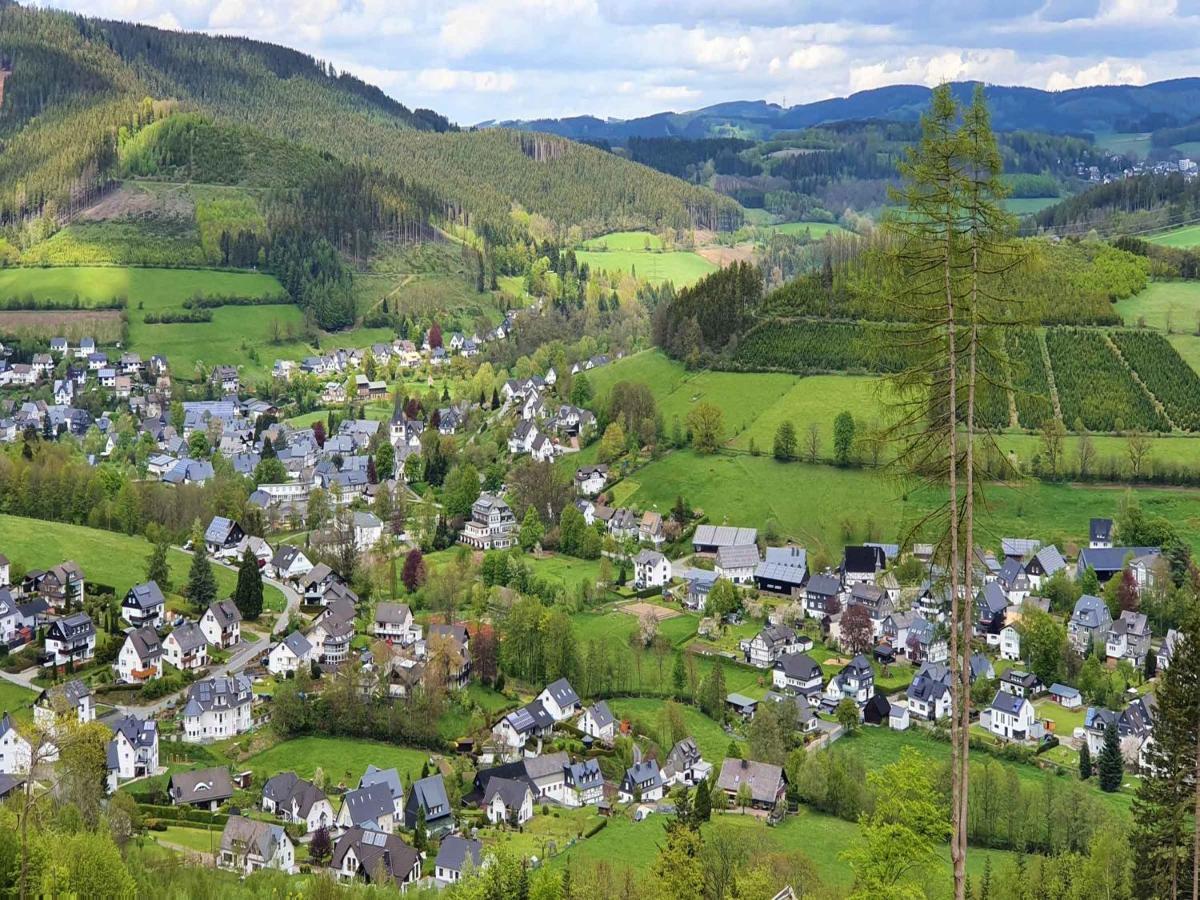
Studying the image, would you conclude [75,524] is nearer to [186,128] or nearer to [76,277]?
[76,277]

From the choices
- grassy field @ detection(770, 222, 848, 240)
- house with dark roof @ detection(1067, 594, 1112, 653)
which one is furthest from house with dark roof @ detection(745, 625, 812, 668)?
grassy field @ detection(770, 222, 848, 240)

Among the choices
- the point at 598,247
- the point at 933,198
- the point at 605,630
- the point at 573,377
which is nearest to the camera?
the point at 933,198

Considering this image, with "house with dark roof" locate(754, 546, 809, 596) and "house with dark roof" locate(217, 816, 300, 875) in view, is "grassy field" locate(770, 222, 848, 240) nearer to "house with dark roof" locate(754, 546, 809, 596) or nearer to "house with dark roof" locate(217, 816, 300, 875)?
"house with dark roof" locate(754, 546, 809, 596)

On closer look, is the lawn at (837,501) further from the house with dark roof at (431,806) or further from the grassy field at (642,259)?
the grassy field at (642,259)

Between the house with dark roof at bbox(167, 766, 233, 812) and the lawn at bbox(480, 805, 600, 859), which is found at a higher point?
the house with dark roof at bbox(167, 766, 233, 812)

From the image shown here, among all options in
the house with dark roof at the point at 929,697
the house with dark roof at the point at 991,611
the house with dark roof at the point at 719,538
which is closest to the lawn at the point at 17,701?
the house with dark roof at the point at 929,697

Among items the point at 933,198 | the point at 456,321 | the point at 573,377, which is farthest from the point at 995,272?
the point at 456,321

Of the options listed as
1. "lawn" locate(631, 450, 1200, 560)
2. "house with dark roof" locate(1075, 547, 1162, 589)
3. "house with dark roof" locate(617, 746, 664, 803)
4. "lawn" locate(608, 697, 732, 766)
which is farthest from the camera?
"lawn" locate(631, 450, 1200, 560)
